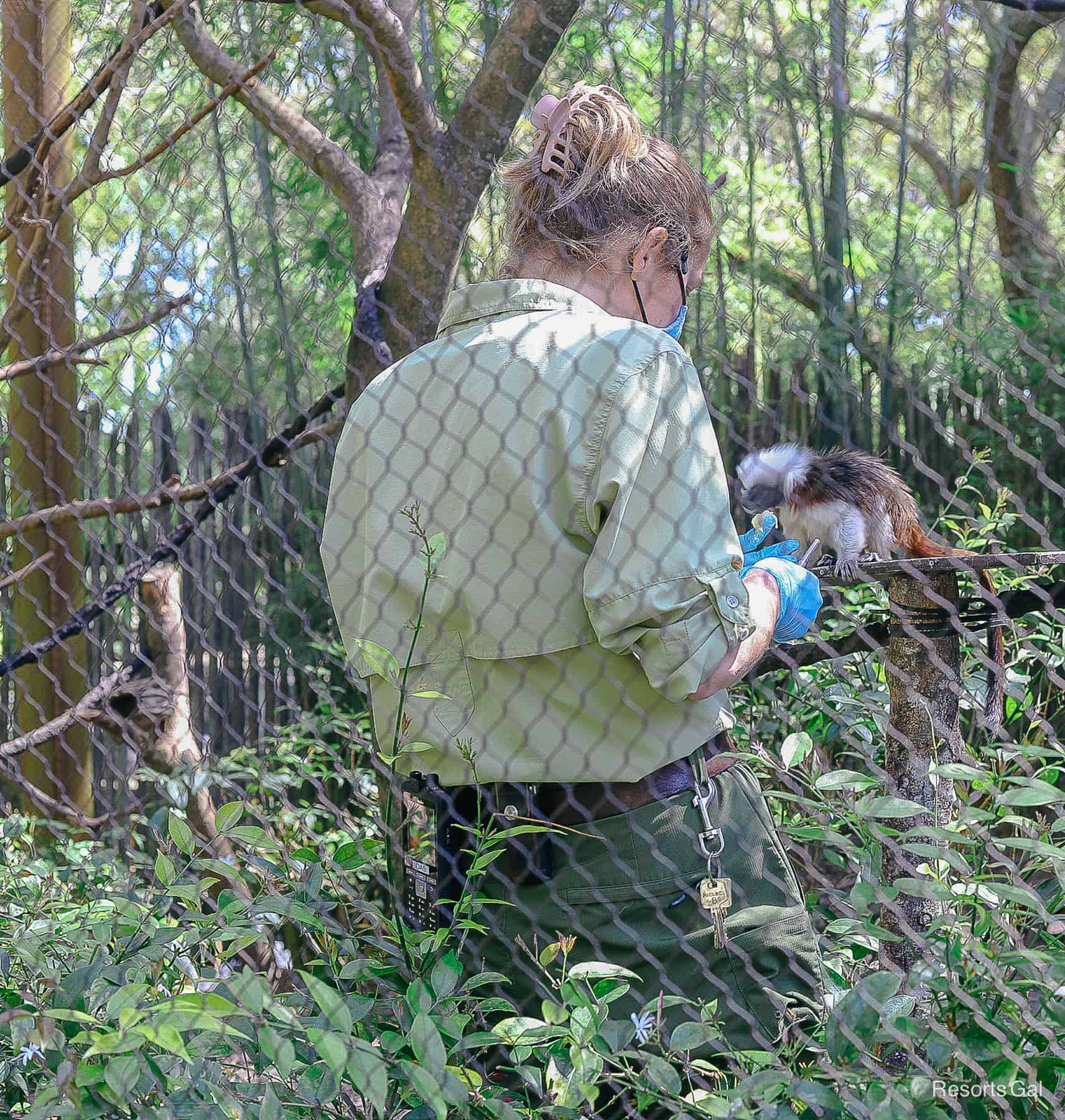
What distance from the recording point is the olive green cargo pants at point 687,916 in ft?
3.76

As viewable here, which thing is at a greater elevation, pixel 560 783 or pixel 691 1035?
pixel 560 783

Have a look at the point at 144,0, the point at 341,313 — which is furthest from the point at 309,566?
the point at 144,0

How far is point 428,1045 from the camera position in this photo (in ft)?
3.51

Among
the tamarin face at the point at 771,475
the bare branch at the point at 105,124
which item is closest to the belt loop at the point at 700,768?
the bare branch at the point at 105,124

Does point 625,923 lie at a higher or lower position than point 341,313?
lower

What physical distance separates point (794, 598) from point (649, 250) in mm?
414

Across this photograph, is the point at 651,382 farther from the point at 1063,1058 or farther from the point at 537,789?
the point at 1063,1058

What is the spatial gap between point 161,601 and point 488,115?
137cm

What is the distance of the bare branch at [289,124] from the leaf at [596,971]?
1.56 m

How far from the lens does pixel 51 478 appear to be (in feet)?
8.70

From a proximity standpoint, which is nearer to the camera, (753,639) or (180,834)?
(753,639)

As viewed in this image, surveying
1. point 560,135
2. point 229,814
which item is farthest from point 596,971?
point 560,135

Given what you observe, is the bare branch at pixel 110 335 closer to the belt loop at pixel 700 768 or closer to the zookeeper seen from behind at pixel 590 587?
the zookeeper seen from behind at pixel 590 587

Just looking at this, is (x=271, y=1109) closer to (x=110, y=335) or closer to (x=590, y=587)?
(x=590, y=587)
